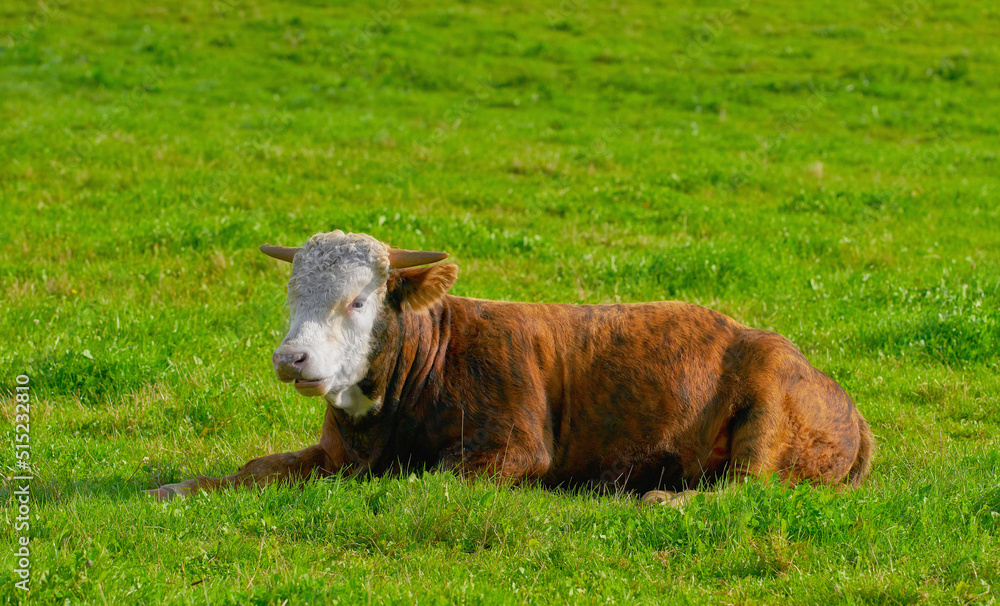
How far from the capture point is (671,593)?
4.75 m

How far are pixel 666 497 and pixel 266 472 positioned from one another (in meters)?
2.67

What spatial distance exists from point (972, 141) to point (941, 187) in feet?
21.7

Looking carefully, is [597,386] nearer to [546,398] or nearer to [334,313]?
[546,398]

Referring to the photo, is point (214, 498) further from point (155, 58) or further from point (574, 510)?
point (155, 58)

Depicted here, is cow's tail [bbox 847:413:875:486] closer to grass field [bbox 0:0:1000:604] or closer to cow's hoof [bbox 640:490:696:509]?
grass field [bbox 0:0:1000:604]

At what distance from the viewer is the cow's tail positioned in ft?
22.8

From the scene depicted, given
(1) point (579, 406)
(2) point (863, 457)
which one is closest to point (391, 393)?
(1) point (579, 406)

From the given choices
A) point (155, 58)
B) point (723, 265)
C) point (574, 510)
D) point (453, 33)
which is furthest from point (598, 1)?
point (574, 510)

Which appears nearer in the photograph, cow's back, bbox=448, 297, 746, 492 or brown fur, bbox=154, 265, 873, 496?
brown fur, bbox=154, 265, 873, 496

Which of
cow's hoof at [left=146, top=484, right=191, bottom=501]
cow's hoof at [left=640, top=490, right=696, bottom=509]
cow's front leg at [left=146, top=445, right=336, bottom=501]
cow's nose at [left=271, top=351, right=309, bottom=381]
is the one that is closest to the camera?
→ cow's nose at [left=271, top=351, right=309, bottom=381]

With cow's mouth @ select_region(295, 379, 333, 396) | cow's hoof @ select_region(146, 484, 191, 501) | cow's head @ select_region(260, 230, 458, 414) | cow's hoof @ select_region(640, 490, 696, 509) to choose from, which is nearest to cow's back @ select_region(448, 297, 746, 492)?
cow's hoof @ select_region(640, 490, 696, 509)

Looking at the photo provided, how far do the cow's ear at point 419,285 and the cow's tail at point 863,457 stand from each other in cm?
320

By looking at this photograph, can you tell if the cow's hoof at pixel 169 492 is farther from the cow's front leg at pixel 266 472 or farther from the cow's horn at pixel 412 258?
the cow's horn at pixel 412 258

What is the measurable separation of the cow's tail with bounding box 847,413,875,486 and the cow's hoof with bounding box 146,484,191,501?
4.57m
